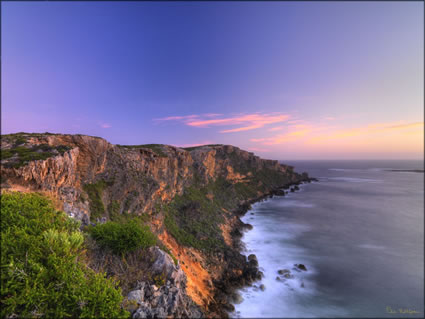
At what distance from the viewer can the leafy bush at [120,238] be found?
416 inches

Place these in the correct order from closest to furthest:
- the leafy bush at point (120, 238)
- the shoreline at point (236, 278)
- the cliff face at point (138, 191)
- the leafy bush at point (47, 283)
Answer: the leafy bush at point (47, 283) < the leafy bush at point (120, 238) < the cliff face at point (138, 191) < the shoreline at point (236, 278)

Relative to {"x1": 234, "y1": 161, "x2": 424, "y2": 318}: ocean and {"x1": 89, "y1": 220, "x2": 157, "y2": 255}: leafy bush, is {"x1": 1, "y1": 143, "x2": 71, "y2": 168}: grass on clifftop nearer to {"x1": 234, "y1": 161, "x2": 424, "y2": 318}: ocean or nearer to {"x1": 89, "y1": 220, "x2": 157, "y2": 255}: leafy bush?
{"x1": 89, "y1": 220, "x2": 157, "y2": 255}: leafy bush

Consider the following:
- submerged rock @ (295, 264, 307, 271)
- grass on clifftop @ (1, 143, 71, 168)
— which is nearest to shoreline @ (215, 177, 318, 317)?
submerged rock @ (295, 264, 307, 271)

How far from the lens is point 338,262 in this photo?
1193 inches

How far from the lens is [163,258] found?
11555 millimetres

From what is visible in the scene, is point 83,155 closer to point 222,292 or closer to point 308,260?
point 222,292

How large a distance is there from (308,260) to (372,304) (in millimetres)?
9573

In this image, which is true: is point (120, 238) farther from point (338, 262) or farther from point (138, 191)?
point (338, 262)

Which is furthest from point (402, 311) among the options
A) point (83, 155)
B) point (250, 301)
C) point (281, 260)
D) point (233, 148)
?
point (233, 148)

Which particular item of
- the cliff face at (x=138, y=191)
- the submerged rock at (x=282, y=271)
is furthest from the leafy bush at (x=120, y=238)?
the submerged rock at (x=282, y=271)

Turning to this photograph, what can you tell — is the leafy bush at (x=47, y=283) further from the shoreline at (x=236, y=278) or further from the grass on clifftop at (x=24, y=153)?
the shoreline at (x=236, y=278)

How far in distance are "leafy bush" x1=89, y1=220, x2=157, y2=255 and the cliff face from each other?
3953mm

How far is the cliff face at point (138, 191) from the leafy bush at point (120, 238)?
3.95 metres

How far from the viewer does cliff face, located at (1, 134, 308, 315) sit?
1396cm
